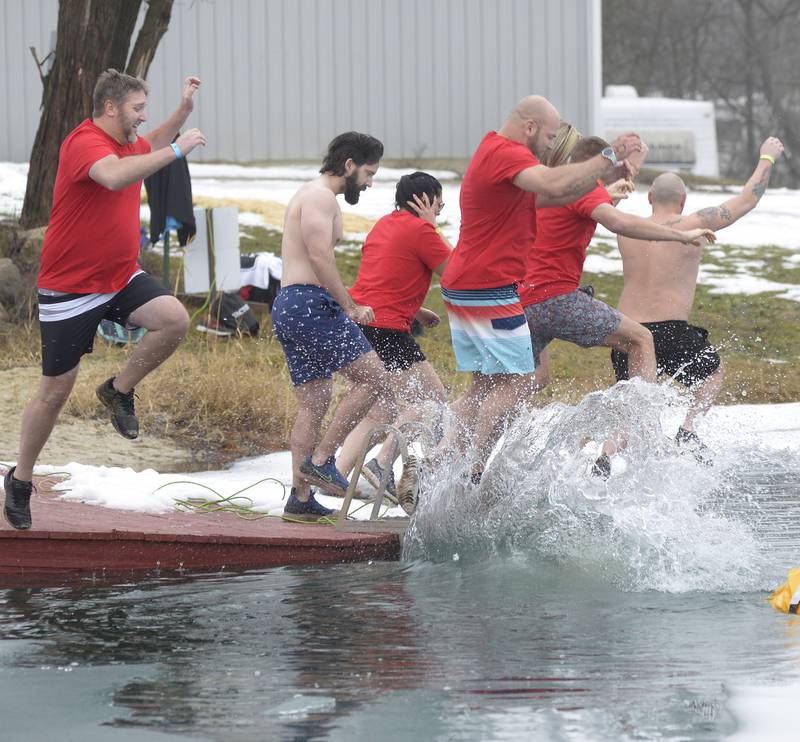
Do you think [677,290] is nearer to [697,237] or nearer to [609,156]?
[697,237]

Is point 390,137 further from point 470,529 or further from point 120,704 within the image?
point 120,704

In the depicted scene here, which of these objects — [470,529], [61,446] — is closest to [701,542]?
[470,529]

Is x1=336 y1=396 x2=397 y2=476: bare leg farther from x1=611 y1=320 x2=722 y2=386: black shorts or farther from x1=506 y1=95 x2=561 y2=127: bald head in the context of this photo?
x1=506 y1=95 x2=561 y2=127: bald head

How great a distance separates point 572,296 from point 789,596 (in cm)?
232

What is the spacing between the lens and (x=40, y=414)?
6.01 metres

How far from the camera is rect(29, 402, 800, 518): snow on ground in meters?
6.97

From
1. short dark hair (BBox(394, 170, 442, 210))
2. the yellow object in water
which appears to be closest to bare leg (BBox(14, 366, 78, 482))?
short dark hair (BBox(394, 170, 442, 210))

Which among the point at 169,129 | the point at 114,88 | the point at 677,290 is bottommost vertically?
the point at 677,290

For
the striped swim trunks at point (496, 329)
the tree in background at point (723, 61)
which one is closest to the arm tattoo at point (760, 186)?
the striped swim trunks at point (496, 329)

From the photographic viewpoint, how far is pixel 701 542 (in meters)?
5.87

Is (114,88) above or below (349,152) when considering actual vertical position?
above

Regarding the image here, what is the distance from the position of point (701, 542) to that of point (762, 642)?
1228 mm

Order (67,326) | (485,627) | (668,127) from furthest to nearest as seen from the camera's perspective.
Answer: (668,127)
(67,326)
(485,627)

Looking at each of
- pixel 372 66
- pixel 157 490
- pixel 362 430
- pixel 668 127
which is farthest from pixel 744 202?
pixel 668 127
